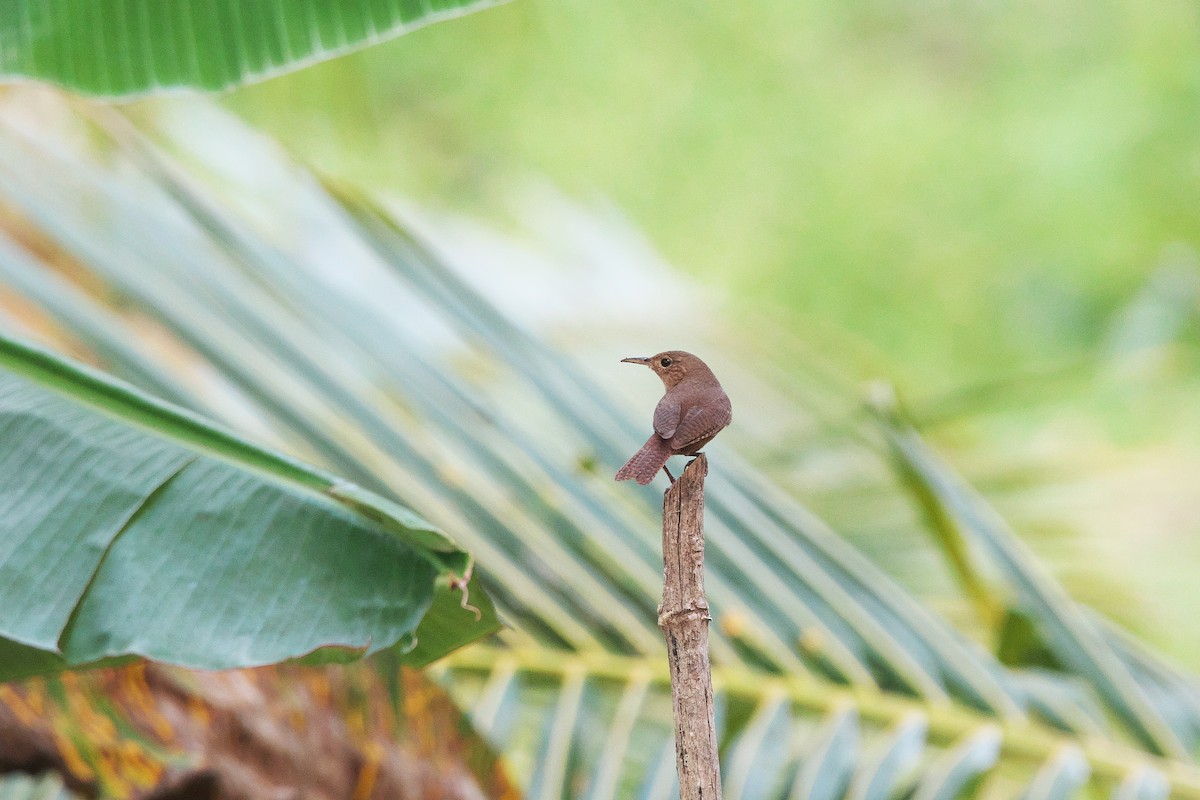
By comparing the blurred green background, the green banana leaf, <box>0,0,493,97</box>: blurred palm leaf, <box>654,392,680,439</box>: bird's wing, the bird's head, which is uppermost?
the blurred green background

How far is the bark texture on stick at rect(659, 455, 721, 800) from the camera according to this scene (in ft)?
1.70

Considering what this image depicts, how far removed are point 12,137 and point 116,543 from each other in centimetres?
95

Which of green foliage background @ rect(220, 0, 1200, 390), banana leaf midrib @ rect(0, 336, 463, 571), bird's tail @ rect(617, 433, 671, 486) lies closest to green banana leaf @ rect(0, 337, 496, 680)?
banana leaf midrib @ rect(0, 336, 463, 571)

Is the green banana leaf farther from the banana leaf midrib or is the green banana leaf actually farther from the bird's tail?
the bird's tail

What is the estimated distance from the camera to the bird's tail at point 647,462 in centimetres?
53

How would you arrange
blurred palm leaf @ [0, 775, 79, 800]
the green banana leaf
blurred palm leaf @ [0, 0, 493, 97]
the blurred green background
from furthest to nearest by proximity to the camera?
Result: the blurred green background, blurred palm leaf @ [0, 775, 79, 800], blurred palm leaf @ [0, 0, 493, 97], the green banana leaf

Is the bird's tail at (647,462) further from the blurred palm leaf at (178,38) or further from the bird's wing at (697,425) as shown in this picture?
the blurred palm leaf at (178,38)

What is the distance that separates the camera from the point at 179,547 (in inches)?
26.8

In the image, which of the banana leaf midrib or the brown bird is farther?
the banana leaf midrib

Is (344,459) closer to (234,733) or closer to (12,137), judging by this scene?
(234,733)

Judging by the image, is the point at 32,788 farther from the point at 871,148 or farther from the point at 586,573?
the point at 871,148

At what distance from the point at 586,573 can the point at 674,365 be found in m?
0.46

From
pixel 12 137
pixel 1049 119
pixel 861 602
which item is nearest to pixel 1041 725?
pixel 861 602

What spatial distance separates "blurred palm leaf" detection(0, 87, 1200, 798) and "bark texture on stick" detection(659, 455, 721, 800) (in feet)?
1.35
